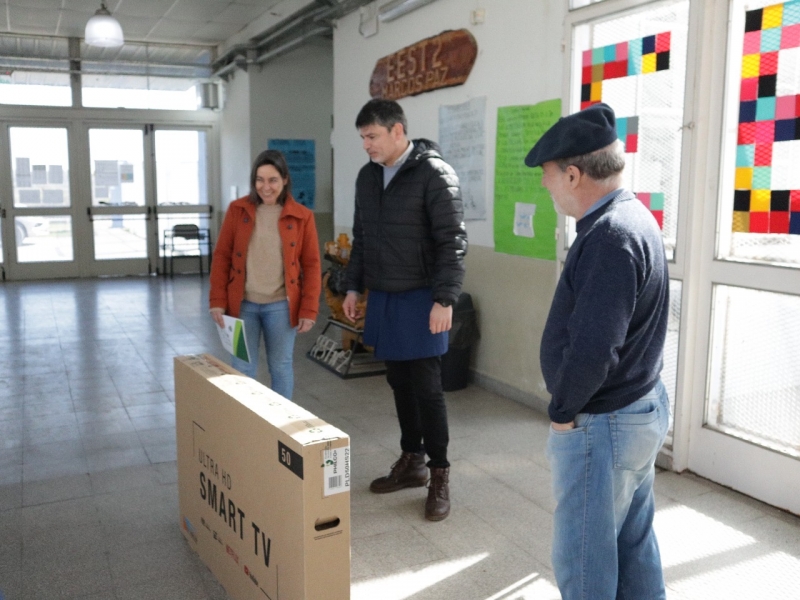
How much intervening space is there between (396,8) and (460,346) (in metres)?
2.59

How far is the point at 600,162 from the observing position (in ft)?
5.34

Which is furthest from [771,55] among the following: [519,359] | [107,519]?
[107,519]

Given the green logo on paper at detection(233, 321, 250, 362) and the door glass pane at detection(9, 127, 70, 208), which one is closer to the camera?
the green logo on paper at detection(233, 321, 250, 362)

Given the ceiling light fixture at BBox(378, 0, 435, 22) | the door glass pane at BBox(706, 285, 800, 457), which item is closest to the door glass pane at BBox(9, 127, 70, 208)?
the ceiling light fixture at BBox(378, 0, 435, 22)

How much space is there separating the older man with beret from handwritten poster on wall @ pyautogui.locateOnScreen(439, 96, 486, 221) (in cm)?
305

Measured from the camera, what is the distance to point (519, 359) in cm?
450

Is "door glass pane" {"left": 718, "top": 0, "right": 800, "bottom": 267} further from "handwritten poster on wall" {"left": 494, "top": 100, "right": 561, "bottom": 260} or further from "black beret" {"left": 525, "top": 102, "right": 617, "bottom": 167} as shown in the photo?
"black beret" {"left": 525, "top": 102, "right": 617, "bottom": 167}

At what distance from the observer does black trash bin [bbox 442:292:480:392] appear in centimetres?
470

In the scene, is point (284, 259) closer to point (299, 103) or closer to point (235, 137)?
point (299, 103)

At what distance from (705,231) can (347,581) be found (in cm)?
224

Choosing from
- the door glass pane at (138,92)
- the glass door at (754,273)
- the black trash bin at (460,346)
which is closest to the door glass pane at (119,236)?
the door glass pane at (138,92)

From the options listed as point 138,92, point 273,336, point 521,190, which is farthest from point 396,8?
point 138,92

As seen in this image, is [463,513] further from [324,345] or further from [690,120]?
[324,345]

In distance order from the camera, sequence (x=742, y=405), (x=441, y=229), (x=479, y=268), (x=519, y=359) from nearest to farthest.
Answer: (x=441, y=229), (x=742, y=405), (x=519, y=359), (x=479, y=268)
